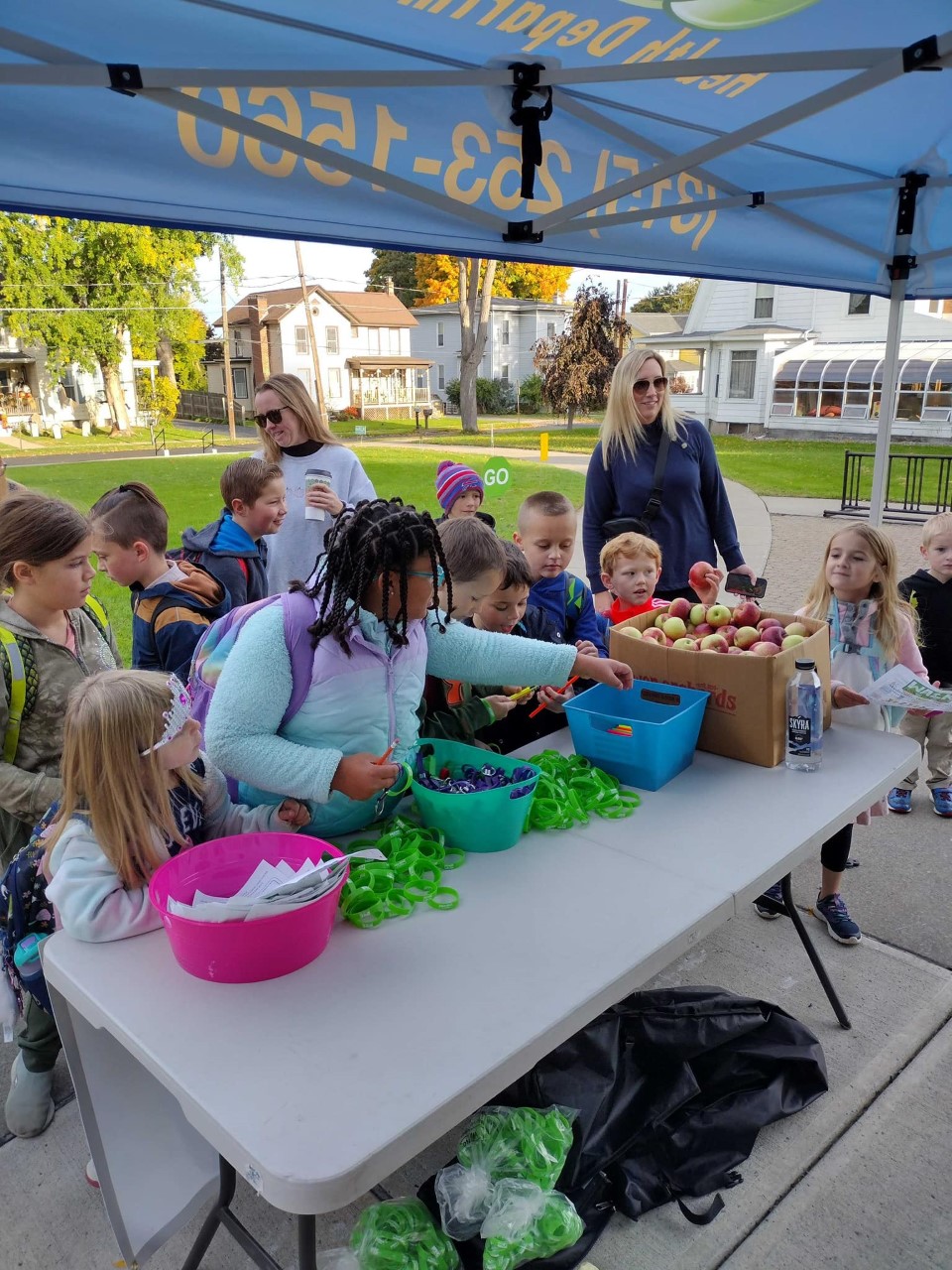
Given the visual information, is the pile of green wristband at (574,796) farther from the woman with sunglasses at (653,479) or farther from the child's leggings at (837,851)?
the woman with sunglasses at (653,479)

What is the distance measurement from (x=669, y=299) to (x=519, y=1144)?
7503cm

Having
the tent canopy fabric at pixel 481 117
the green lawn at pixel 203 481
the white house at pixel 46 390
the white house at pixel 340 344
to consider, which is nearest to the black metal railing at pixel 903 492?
the green lawn at pixel 203 481

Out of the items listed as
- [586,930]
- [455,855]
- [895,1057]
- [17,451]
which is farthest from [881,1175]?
[17,451]

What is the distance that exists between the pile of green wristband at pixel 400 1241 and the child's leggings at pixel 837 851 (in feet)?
6.04

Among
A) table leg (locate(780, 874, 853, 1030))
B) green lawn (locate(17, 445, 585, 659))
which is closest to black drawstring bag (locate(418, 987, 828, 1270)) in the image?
table leg (locate(780, 874, 853, 1030))

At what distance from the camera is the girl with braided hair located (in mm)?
1691

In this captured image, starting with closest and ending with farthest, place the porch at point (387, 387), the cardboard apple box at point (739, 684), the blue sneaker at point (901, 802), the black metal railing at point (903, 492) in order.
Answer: the cardboard apple box at point (739, 684)
the blue sneaker at point (901, 802)
the black metal railing at point (903, 492)
the porch at point (387, 387)

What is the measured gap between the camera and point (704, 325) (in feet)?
101

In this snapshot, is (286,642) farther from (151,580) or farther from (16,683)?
(151,580)

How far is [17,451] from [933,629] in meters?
30.7

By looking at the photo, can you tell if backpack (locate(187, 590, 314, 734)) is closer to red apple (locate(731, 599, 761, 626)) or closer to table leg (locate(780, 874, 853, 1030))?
red apple (locate(731, 599, 761, 626))

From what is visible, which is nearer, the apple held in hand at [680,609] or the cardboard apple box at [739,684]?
the cardboard apple box at [739,684]

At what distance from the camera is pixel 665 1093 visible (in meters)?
2.06

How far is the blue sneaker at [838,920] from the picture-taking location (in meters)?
2.93
